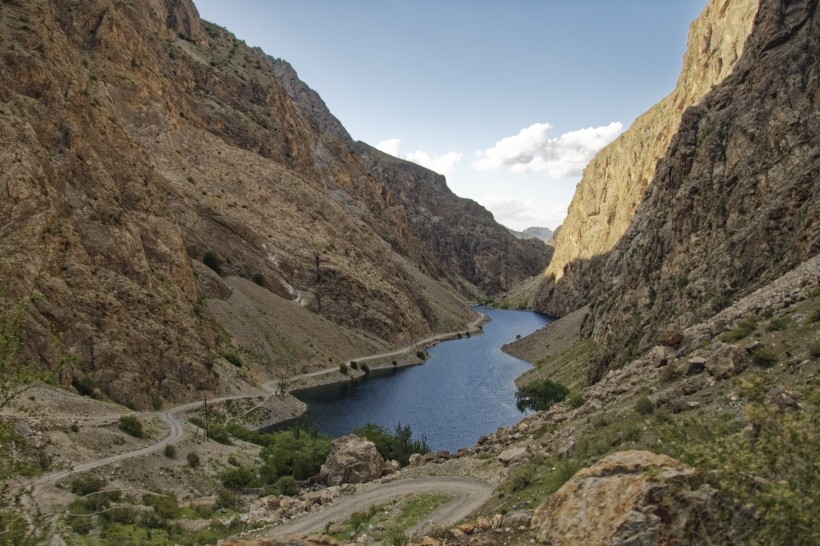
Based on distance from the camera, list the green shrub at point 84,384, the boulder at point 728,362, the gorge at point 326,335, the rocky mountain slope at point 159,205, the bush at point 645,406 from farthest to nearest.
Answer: the rocky mountain slope at point 159,205
the green shrub at point 84,384
the bush at point 645,406
the boulder at point 728,362
the gorge at point 326,335

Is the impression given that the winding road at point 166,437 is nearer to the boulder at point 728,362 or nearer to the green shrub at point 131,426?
the green shrub at point 131,426

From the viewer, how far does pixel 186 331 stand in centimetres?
6022

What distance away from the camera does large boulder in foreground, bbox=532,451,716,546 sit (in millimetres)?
8445

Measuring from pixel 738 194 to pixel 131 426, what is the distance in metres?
45.3

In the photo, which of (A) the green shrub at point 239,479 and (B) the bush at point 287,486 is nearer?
(B) the bush at point 287,486

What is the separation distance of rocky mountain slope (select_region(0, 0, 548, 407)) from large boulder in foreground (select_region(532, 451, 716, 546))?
945 centimetres

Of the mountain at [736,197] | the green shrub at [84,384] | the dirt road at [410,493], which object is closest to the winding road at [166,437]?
the green shrub at [84,384]

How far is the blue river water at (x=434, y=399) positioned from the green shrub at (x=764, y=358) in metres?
34.7

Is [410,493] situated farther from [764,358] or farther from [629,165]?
[629,165]

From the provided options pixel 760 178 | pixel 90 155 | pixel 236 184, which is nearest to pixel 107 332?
pixel 90 155

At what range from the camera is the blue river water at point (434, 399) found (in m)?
58.9

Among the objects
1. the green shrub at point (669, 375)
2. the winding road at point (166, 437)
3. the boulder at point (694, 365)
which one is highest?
the boulder at point (694, 365)

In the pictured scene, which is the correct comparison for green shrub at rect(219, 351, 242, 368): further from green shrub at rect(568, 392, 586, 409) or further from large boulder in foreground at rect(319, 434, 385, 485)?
green shrub at rect(568, 392, 586, 409)

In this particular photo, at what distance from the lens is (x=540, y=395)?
56156 mm
